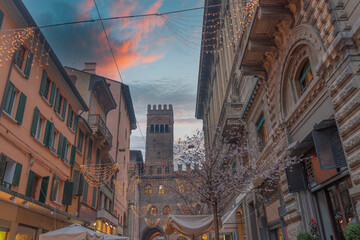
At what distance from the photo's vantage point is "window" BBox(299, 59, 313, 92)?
8680 mm

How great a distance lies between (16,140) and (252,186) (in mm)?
10532

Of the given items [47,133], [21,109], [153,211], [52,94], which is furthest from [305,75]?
[153,211]

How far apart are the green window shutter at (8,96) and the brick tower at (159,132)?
63752mm

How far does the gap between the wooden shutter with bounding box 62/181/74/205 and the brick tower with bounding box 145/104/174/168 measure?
57175 millimetres

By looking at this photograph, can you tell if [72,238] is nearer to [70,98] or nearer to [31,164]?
[31,164]

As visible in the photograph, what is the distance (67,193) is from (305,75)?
15.0 meters

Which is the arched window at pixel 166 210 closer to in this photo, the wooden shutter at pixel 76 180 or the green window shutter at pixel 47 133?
the wooden shutter at pixel 76 180

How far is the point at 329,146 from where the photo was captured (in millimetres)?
7066

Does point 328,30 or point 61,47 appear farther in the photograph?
point 61,47

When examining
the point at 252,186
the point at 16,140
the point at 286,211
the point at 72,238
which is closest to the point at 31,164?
the point at 16,140

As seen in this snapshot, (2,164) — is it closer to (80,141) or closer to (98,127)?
(80,141)

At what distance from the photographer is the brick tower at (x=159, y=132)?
258 ft

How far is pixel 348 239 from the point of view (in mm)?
5277

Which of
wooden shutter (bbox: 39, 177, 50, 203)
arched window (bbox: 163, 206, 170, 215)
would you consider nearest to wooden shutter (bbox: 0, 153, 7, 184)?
wooden shutter (bbox: 39, 177, 50, 203)
